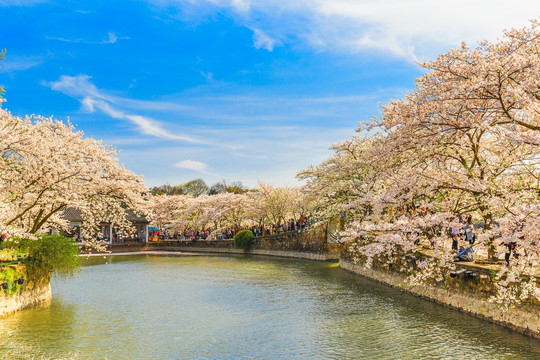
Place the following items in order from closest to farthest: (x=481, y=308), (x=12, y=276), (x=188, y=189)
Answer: (x=481, y=308), (x=12, y=276), (x=188, y=189)

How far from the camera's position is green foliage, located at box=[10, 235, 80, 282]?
51.5ft

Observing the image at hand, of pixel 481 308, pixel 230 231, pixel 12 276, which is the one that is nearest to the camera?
pixel 481 308

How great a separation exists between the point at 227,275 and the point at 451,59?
65.2 feet

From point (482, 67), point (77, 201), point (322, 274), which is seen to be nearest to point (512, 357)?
point (482, 67)

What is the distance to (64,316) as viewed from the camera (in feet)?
50.3

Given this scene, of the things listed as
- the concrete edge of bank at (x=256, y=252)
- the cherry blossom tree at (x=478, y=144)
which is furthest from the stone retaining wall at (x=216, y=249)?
the cherry blossom tree at (x=478, y=144)

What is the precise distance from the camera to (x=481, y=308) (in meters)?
14.1

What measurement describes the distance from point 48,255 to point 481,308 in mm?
15511

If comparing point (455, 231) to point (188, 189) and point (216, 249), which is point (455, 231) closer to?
point (216, 249)

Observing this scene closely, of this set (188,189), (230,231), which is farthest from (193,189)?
(230,231)

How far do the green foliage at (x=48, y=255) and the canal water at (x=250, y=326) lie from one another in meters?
1.50

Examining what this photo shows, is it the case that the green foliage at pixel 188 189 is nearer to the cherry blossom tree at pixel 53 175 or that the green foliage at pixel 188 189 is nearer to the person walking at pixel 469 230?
the cherry blossom tree at pixel 53 175

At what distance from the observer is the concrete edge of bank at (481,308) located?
38.9 ft

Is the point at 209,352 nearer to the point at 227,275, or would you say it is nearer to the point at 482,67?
the point at 482,67
